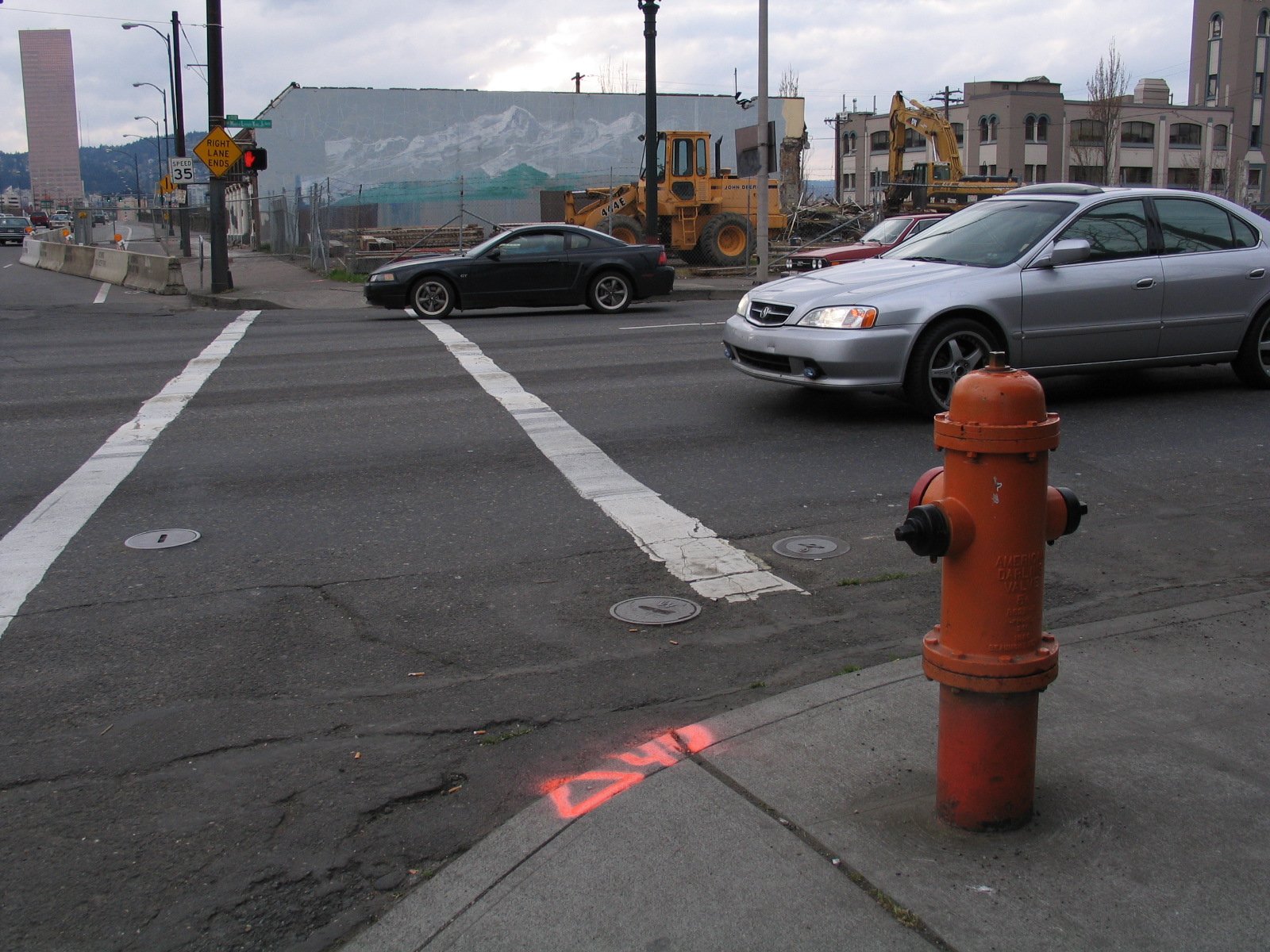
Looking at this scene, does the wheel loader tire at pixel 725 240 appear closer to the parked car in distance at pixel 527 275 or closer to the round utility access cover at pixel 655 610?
the parked car in distance at pixel 527 275

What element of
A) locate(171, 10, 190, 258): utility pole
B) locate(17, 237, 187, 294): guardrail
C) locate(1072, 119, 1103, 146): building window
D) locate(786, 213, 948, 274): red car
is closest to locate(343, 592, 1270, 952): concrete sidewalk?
locate(786, 213, 948, 274): red car

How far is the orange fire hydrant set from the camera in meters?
2.73

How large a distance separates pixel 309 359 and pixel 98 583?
7.39 meters

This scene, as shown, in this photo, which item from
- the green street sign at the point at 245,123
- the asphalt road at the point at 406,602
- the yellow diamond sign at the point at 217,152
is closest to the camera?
the asphalt road at the point at 406,602

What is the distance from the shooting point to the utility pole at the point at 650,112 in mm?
23250

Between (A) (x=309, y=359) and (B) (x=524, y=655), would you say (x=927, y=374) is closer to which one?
(B) (x=524, y=655)

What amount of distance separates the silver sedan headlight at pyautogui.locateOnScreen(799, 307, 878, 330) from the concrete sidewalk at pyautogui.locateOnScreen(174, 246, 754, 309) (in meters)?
12.1

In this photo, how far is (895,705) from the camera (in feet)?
12.2

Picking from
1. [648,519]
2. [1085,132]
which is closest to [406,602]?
[648,519]

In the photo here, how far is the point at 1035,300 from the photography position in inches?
331

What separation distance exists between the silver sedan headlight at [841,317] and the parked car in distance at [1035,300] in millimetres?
10

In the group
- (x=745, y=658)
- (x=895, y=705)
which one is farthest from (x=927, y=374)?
(x=895, y=705)

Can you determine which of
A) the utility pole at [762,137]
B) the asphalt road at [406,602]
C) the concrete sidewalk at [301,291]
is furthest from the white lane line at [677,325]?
the utility pole at [762,137]

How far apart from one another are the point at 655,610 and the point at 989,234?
5404 mm
